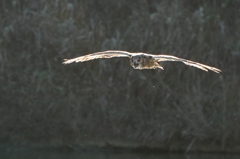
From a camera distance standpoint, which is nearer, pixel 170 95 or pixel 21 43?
pixel 170 95

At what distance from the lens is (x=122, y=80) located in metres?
8.57

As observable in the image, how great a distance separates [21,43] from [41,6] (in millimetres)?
605

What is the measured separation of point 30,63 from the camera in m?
8.82

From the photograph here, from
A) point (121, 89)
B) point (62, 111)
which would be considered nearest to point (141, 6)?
point (121, 89)

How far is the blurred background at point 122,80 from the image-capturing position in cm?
832

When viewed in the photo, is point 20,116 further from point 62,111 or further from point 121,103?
point 121,103

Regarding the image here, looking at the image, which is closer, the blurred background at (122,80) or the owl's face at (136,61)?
the owl's face at (136,61)

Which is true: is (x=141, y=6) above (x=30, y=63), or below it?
above

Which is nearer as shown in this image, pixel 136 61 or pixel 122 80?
pixel 136 61

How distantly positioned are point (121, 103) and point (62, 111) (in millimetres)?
833

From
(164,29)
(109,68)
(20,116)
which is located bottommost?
(20,116)

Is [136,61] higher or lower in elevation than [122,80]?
higher

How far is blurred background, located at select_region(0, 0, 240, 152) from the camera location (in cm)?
832

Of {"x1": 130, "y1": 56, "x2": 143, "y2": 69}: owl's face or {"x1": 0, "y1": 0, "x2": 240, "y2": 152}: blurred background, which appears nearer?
{"x1": 130, "y1": 56, "x2": 143, "y2": 69}: owl's face
